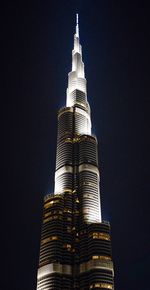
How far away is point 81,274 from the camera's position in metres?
200

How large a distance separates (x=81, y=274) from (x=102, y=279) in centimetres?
1360

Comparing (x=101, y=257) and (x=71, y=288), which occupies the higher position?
(x=101, y=257)

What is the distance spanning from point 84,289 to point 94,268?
10.8 meters

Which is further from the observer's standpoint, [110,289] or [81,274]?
[81,274]

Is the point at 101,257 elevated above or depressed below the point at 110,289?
above

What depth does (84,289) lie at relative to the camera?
191750 mm

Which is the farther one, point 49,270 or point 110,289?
point 49,270

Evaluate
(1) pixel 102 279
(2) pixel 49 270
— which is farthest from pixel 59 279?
(1) pixel 102 279

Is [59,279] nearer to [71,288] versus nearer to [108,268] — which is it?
[71,288]

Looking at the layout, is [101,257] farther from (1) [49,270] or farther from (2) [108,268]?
(1) [49,270]

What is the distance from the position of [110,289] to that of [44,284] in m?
33.2

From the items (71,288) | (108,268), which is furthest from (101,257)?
(71,288)

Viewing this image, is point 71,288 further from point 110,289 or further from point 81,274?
point 110,289

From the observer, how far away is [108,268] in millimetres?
194250
